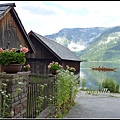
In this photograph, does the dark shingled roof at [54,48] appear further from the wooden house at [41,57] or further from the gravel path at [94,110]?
the gravel path at [94,110]

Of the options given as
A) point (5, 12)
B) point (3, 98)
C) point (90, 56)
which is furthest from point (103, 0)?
point (90, 56)

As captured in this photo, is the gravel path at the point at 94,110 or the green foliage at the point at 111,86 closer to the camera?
the gravel path at the point at 94,110

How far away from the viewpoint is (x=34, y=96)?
6.47 m

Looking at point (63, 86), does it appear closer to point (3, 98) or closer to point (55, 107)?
point (55, 107)

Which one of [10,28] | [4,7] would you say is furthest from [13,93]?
[10,28]

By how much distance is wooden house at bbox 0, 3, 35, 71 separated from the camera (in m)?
11.5

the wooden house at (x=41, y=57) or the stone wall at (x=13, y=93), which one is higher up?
the wooden house at (x=41, y=57)

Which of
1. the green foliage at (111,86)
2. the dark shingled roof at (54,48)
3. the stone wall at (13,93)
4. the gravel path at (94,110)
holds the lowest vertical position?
the green foliage at (111,86)

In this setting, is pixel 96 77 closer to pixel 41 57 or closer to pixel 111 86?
pixel 111 86

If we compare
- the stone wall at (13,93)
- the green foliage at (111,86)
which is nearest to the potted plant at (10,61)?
the stone wall at (13,93)

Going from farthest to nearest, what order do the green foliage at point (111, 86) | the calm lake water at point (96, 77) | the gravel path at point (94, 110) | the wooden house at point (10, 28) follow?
the calm lake water at point (96, 77) → the green foliage at point (111, 86) → the wooden house at point (10, 28) → the gravel path at point (94, 110)

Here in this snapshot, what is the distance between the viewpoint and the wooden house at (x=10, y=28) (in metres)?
11.5

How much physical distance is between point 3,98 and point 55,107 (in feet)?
10.2

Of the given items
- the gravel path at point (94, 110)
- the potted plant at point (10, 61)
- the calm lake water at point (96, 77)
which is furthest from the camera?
the calm lake water at point (96, 77)
